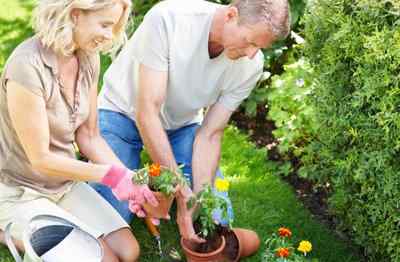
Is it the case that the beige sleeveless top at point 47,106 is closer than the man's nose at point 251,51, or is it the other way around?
the beige sleeveless top at point 47,106

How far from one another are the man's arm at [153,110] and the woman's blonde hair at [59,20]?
48 cm

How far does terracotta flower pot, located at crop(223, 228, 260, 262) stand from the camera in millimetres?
2889

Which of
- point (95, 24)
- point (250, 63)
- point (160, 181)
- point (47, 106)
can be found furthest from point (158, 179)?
point (250, 63)

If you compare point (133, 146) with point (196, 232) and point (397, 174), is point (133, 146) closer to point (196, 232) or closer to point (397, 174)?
point (196, 232)

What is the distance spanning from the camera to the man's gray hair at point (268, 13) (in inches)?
103

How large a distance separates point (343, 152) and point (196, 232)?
0.70 meters

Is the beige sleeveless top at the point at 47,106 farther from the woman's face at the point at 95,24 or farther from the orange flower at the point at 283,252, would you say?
the orange flower at the point at 283,252

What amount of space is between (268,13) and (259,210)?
1187mm

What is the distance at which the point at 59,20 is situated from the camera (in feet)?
7.88

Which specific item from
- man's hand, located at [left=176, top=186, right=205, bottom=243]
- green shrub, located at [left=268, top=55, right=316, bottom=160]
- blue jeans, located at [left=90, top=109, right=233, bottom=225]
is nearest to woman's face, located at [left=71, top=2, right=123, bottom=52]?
man's hand, located at [left=176, top=186, right=205, bottom=243]

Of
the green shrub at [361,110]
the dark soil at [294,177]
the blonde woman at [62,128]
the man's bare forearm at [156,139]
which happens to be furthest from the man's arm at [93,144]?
the dark soil at [294,177]

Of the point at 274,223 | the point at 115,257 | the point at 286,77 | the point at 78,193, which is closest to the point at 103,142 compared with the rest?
the point at 78,193

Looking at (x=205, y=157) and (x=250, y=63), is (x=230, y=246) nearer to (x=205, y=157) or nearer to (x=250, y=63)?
(x=205, y=157)

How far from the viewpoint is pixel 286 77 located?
3938 millimetres
